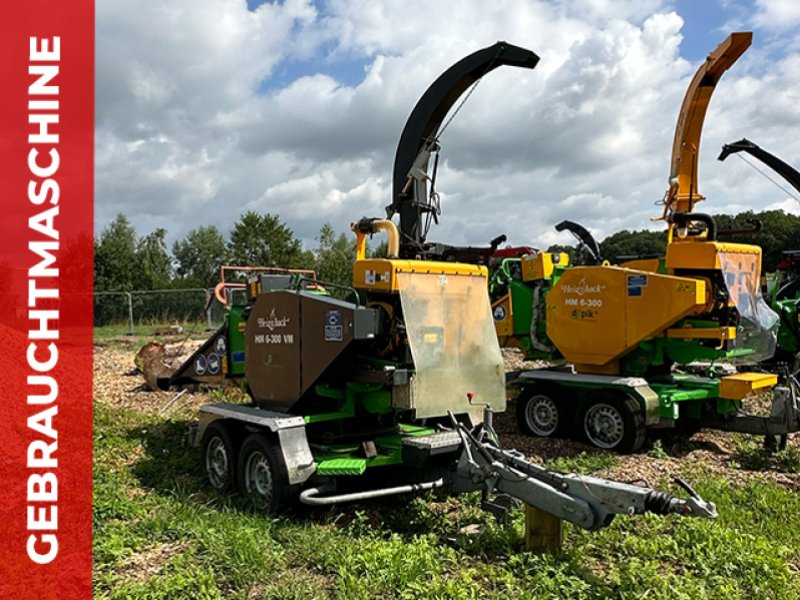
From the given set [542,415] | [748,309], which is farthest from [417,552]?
[748,309]

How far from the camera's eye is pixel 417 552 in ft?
16.5

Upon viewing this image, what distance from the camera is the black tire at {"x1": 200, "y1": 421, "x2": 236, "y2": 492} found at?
22.4 feet

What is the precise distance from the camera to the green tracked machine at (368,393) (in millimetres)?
6078

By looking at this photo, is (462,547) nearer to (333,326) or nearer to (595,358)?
(333,326)

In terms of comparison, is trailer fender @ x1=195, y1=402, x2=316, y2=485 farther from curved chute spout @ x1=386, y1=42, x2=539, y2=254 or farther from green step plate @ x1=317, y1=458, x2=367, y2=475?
curved chute spout @ x1=386, y1=42, x2=539, y2=254

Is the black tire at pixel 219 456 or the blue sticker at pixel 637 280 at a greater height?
the blue sticker at pixel 637 280

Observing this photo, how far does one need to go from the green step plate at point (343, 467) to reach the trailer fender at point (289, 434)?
0.25ft

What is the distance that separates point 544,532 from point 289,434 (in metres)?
2.29

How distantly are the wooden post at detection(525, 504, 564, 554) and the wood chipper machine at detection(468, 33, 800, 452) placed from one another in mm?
3815

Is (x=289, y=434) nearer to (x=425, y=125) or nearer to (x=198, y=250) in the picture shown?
A: (x=425, y=125)

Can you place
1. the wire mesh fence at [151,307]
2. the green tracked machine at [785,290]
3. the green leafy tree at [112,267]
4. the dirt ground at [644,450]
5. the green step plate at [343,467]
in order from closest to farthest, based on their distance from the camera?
the green step plate at [343,467]
the dirt ground at [644,450]
the green tracked machine at [785,290]
the wire mesh fence at [151,307]
the green leafy tree at [112,267]

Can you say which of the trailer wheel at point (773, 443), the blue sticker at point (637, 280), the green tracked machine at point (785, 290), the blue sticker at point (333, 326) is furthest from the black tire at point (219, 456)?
the green tracked machine at point (785, 290)

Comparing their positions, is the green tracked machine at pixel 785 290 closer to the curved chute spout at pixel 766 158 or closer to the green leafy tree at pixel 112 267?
the curved chute spout at pixel 766 158

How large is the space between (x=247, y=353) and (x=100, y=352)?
39.1 ft
